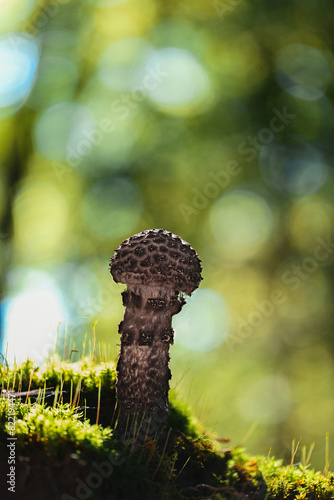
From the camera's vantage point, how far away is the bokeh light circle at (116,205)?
13.3 metres

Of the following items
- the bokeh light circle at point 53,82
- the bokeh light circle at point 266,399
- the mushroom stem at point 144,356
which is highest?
the bokeh light circle at point 53,82

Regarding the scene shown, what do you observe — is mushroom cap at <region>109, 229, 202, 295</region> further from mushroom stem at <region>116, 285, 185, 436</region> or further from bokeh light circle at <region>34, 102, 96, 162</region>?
bokeh light circle at <region>34, 102, 96, 162</region>

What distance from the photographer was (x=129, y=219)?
13398 millimetres

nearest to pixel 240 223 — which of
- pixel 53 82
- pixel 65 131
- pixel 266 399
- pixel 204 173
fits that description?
pixel 204 173

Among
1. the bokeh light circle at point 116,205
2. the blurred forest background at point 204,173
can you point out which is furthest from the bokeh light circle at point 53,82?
the bokeh light circle at point 116,205

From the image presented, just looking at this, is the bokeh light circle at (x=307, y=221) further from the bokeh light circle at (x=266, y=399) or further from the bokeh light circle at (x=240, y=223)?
the bokeh light circle at (x=266, y=399)

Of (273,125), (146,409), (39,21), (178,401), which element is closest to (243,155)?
(273,125)

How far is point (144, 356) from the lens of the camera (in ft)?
12.8

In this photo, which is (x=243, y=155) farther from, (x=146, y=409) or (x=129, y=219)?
(x=146, y=409)

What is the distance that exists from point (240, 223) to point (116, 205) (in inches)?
149

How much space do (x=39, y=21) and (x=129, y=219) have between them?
21.9 ft

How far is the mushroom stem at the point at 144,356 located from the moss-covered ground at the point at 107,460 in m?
0.23

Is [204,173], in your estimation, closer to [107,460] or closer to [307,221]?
[307,221]

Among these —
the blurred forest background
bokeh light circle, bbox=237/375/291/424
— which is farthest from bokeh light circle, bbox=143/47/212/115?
bokeh light circle, bbox=237/375/291/424
